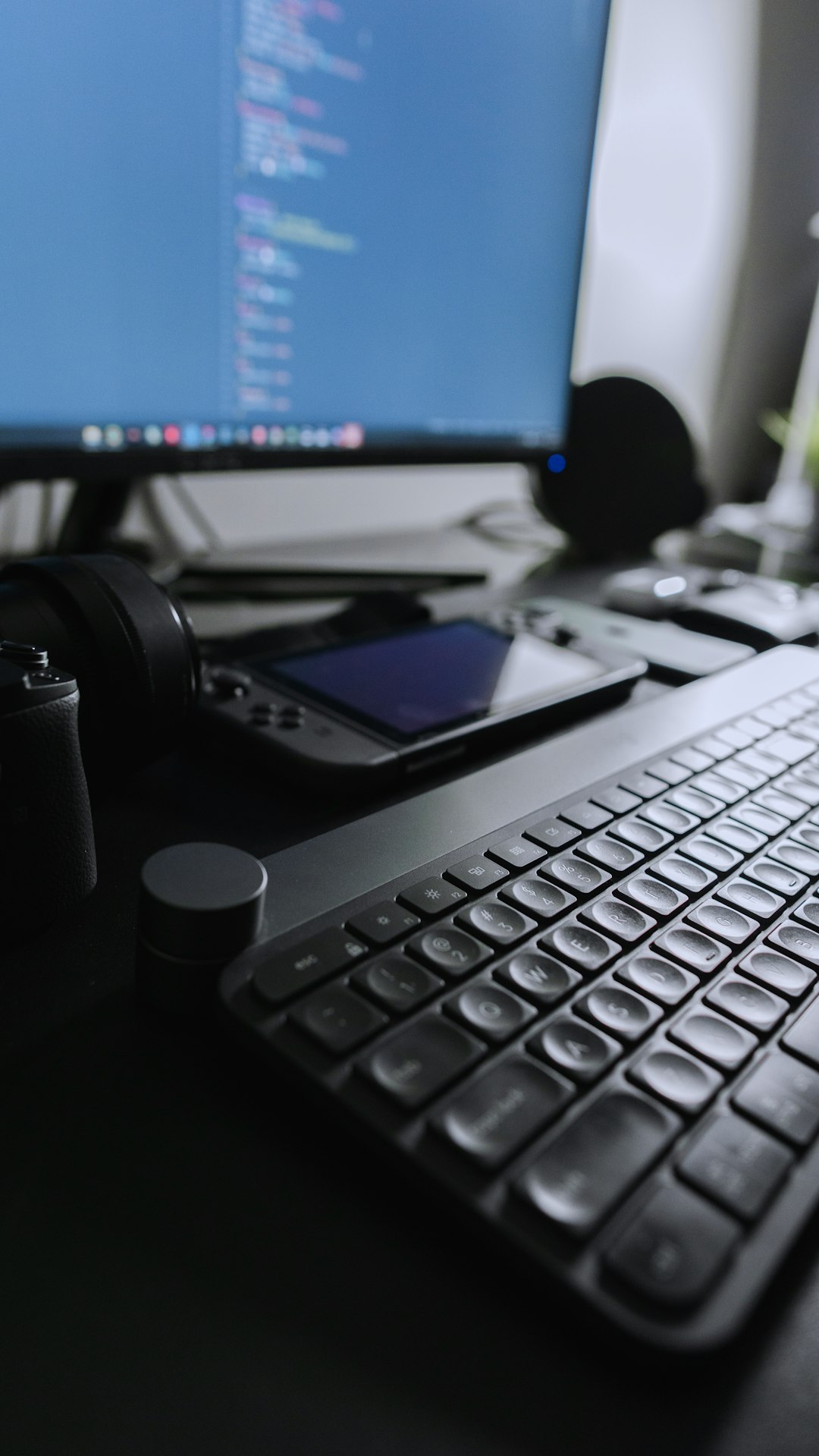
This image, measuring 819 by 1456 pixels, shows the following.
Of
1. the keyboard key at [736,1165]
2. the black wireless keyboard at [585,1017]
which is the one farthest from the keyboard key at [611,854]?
the keyboard key at [736,1165]

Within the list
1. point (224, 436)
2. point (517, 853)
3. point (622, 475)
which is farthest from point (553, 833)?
point (622, 475)

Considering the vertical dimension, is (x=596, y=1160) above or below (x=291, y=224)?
below

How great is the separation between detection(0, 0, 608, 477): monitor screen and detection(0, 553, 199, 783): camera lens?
5.4 inches

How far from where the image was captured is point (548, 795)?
1.16ft

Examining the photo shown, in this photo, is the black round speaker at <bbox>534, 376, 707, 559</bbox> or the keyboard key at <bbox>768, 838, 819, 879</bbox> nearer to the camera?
the keyboard key at <bbox>768, 838, 819, 879</bbox>

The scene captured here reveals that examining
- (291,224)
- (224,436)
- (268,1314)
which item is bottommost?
(268,1314)

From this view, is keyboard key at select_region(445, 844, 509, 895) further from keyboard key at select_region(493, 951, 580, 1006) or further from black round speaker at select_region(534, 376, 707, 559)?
black round speaker at select_region(534, 376, 707, 559)

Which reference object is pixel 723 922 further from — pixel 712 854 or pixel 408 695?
pixel 408 695

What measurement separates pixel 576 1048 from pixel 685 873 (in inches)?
3.8

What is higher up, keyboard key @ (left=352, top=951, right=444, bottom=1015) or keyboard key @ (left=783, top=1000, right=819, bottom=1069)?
keyboard key @ (left=352, top=951, right=444, bottom=1015)

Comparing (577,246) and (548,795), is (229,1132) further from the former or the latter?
(577,246)

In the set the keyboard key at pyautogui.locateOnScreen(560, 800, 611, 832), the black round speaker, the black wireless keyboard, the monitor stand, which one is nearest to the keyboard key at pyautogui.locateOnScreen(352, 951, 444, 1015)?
the black wireless keyboard

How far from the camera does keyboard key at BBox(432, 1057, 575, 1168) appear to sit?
19 cm

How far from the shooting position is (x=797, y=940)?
10.7 inches
